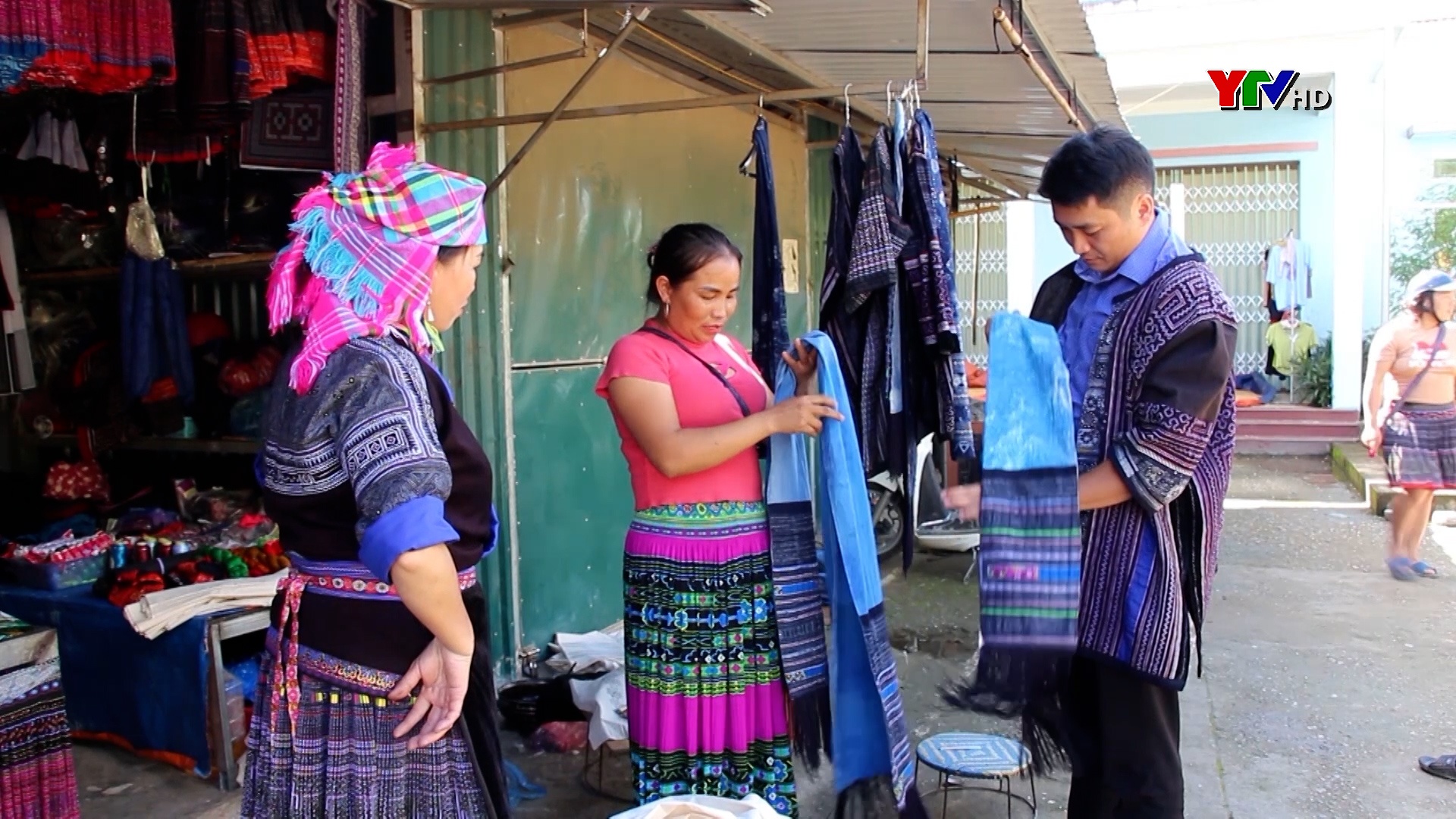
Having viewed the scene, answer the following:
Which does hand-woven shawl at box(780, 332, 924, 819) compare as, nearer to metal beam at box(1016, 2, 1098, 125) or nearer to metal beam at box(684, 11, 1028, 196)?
metal beam at box(684, 11, 1028, 196)

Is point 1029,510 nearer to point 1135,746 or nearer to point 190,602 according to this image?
point 1135,746

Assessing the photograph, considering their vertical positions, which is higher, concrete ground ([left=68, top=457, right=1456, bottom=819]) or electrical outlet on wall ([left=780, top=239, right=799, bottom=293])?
electrical outlet on wall ([left=780, top=239, right=799, bottom=293])

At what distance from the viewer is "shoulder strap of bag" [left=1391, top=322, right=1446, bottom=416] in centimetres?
614

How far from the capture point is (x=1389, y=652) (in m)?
5.15

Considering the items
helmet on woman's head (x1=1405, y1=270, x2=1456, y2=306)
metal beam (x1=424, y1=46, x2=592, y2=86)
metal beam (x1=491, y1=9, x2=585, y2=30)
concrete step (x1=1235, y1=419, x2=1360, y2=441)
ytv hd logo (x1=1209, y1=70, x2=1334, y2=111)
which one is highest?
ytv hd logo (x1=1209, y1=70, x2=1334, y2=111)

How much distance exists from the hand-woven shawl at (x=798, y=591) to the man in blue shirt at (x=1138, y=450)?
1.31ft

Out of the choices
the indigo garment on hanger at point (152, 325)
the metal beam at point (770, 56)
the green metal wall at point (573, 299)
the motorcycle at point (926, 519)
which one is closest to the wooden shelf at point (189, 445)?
the indigo garment on hanger at point (152, 325)

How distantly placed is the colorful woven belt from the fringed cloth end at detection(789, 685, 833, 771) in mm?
1014

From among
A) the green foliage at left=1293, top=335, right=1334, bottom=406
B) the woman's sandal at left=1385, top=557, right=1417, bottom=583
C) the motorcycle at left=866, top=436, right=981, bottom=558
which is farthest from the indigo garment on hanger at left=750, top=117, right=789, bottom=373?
the green foliage at left=1293, top=335, right=1334, bottom=406

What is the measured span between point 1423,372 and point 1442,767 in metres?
3.30

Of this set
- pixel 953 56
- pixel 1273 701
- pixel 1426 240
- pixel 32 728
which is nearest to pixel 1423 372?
pixel 1273 701

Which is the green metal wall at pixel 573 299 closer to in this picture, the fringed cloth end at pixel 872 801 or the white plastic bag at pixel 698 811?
the fringed cloth end at pixel 872 801

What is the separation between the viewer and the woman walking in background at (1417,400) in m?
6.18

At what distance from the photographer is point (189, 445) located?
4.38 m
